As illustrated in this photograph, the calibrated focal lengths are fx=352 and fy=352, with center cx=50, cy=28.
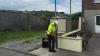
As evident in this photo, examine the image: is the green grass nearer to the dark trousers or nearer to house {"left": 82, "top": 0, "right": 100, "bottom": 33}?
house {"left": 82, "top": 0, "right": 100, "bottom": 33}

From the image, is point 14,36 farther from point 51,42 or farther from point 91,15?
point 51,42

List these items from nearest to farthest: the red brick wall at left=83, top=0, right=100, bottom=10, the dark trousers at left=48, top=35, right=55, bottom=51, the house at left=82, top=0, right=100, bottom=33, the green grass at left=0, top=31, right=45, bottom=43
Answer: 1. the dark trousers at left=48, top=35, right=55, bottom=51
2. the green grass at left=0, top=31, right=45, bottom=43
3. the house at left=82, top=0, right=100, bottom=33
4. the red brick wall at left=83, top=0, right=100, bottom=10

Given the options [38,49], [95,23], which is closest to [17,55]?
[38,49]

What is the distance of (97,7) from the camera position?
35.3 metres

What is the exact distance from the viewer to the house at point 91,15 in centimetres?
3478

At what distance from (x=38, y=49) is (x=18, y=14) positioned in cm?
2038

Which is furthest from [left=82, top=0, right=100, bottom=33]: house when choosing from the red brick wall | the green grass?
the green grass

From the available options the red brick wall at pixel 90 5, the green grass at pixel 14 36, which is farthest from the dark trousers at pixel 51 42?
the red brick wall at pixel 90 5

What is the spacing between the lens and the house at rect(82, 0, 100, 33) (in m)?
34.8

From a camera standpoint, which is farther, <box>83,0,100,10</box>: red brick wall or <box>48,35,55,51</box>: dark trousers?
<box>83,0,100,10</box>: red brick wall

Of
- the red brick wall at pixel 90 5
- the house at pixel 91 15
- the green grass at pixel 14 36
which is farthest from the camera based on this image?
the red brick wall at pixel 90 5

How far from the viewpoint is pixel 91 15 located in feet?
115

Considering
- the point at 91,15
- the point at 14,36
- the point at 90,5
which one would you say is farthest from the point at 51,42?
the point at 90,5

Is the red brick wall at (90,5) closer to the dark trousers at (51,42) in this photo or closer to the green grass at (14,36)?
the green grass at (14,36)
